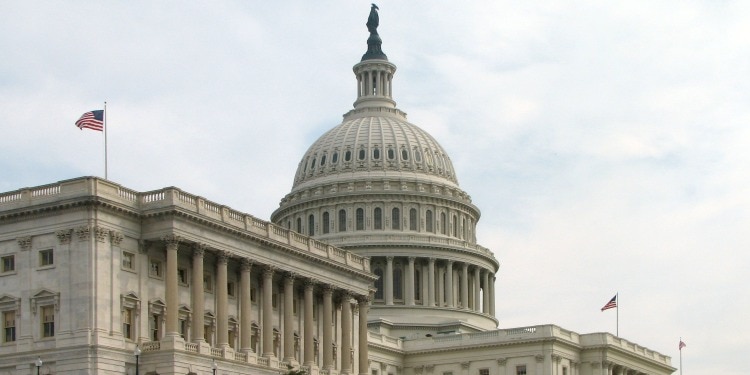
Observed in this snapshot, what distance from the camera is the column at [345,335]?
118062mm

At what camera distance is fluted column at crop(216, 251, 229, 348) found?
101438 millimetres

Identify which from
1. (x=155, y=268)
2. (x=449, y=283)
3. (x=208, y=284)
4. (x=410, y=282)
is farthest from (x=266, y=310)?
(x=449, y=283)

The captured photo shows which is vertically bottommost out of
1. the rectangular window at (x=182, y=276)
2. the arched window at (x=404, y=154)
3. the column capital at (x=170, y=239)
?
the rectangular window at (x=182, y=276)

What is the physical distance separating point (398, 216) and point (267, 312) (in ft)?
250

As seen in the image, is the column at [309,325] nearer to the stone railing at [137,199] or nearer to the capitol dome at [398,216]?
Result: the stone railing at [137,199]

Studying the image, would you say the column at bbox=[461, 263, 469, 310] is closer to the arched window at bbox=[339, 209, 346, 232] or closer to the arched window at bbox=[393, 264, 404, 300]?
the arched window at bbox=[393, 264, 404, 300]

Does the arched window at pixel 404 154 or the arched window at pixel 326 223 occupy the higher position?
the arched window at pixel 404 154

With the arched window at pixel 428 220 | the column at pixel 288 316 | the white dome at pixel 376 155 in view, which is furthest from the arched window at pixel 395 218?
the column at pixel 288 316

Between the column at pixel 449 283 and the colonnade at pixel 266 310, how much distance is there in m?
57.0

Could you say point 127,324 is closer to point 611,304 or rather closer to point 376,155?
point 611,304

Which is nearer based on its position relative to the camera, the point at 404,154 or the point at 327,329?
the point at 327,329

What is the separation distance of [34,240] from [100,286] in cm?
589

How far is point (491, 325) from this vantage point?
185250mm

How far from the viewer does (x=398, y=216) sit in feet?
599
